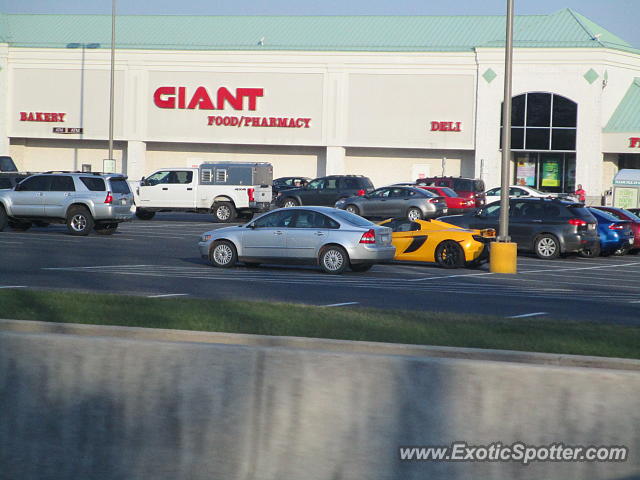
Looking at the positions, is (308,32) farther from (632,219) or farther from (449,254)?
(449,254)

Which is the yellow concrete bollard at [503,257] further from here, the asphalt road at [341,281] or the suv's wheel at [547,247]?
the suv's wheel at [547,247]

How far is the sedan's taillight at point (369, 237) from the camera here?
21.0m

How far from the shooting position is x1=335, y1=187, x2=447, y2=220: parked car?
125ft

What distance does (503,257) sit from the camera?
21.7m

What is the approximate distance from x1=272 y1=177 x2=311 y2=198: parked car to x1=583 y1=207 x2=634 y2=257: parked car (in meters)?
25.5

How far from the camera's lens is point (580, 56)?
54656 millimetres

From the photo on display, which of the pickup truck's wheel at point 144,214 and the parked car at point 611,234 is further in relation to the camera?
the pickup truck's wheel at point 144,214

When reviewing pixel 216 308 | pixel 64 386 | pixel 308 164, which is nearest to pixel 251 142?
pixel 308 164

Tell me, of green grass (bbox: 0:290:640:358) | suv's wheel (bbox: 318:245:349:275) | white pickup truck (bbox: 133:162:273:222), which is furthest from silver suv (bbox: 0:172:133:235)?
green grass (bbox: 0:290:640:358)

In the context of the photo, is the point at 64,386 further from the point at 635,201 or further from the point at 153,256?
the point at 635,201

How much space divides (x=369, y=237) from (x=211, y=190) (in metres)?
18.7

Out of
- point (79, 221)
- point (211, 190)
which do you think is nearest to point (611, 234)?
point (79, 221)

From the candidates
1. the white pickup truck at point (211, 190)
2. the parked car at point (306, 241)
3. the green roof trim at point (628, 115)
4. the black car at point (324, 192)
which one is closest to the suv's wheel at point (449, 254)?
the parked car at point (306, 241)

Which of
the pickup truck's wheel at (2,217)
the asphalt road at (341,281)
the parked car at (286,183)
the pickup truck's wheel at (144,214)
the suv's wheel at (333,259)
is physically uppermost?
the parked car at (286,183)
